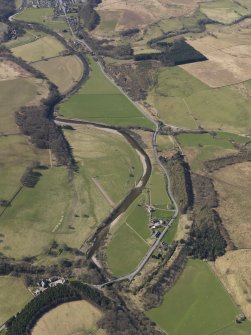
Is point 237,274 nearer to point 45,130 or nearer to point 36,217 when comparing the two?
point 36,217

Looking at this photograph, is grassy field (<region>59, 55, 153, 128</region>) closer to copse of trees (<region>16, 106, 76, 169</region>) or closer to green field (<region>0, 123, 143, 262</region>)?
copse of trees (<region>16, 106, 76, 169</region>)

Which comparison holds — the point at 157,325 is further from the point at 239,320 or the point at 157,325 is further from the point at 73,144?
the point at 73,144

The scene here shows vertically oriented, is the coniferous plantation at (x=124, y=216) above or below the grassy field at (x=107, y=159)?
above

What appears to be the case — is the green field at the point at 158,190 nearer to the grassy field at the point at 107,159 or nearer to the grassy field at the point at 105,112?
the grassy field at the point at 107,159

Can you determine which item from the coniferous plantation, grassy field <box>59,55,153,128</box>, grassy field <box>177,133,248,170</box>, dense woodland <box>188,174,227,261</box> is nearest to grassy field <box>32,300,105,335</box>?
the coniferous plantation

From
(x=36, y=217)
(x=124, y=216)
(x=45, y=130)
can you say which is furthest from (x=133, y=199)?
(x=45, y=130)

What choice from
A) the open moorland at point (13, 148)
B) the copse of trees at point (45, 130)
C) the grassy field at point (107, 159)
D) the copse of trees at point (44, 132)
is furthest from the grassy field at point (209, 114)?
the open moorland at point (13, 148)
